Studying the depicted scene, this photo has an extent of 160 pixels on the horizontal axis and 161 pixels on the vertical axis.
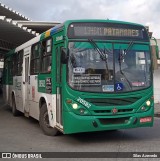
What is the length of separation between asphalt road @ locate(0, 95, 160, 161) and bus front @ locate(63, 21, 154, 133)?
0.49 meters

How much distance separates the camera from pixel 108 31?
373 inches

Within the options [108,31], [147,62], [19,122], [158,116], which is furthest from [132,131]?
[158,116]

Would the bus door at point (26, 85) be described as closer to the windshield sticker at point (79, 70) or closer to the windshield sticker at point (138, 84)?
the windshield sticker at point (79, 70)

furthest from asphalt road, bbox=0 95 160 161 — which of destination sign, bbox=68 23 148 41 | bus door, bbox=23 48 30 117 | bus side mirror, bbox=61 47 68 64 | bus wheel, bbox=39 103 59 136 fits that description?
destination sign, bbox=68 23 148 41

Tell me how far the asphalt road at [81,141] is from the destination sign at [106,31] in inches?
105

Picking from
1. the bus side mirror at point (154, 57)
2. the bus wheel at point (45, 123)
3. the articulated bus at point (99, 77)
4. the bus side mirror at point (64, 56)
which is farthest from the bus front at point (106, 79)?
the bus wheel at point (45, 123)

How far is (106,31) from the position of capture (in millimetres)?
9445

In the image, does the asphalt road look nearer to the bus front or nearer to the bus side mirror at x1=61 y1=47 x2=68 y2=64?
the bus front

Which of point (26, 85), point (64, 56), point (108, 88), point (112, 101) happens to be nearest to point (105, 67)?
point (108, 88)

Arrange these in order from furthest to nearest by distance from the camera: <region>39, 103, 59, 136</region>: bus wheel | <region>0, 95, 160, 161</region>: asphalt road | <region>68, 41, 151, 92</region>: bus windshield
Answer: <region>39, 103, 59, 136</region>: bus wheel, <region>68, 41, 151, 92</region>: bus windshield, <region>0, 95, 160, 161</region>: asphalt road

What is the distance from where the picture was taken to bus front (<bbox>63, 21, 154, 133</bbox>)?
8.93 meters

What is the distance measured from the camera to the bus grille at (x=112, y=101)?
900 centimetres

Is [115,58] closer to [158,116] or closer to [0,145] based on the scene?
[0,145]

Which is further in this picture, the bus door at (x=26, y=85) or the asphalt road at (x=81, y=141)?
the bus door at (x=26, y=85)
